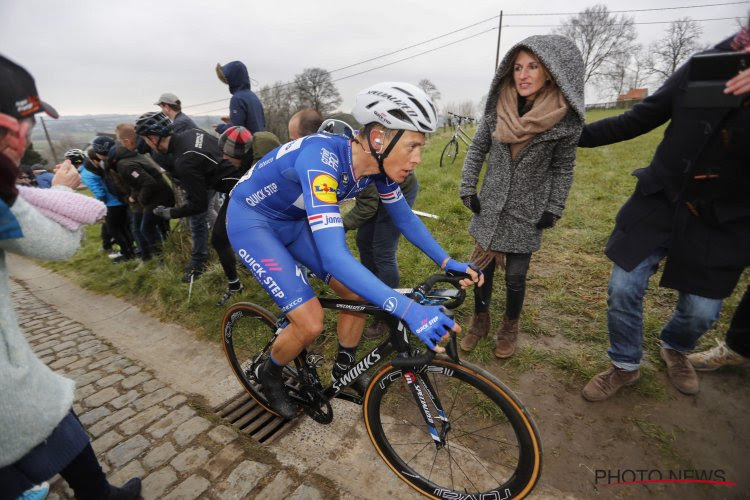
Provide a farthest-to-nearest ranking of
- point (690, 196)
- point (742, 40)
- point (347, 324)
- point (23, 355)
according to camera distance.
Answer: point (347, 324) → point (690, 196) → point (742, 40) → point (23, 355)

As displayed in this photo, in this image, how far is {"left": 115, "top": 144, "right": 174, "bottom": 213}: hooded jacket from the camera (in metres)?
5.76

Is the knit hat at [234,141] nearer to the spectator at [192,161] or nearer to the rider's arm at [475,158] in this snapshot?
the spectator at [192,161]

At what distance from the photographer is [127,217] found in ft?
23.8

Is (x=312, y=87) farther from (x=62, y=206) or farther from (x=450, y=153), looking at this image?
(x=62, y=206)

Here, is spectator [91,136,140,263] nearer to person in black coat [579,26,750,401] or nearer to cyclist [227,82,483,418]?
cyclist [227,82,483,418]

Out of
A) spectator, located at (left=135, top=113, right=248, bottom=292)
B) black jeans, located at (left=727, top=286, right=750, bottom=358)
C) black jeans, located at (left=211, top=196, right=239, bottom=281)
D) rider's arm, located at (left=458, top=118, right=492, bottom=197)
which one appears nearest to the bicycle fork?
rider's arm, located at (left=458, top=118, right=492, bottom=197)

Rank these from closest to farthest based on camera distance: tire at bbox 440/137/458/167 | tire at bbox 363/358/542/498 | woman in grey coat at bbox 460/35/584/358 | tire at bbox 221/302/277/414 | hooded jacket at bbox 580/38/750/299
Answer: tire at bbox 363/358/542/498, hooded jacket at bbox 580/38/750/299, woman in grey coat at bbox 460/35/584/358, tire at bbox 221/302/277/414, tire at bbox 440/137/458/167

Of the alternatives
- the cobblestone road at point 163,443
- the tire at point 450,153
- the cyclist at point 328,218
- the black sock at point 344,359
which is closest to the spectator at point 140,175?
the cobblestone road at point 163,443

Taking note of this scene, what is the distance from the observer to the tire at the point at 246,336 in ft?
10.1

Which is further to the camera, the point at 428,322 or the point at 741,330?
the point at 741,330

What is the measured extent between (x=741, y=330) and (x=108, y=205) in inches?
363

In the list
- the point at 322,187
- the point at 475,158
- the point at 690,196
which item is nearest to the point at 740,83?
the point at 690,196

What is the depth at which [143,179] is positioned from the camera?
18.9ft

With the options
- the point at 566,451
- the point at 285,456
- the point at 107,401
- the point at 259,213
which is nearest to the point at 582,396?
the point at 566,451
